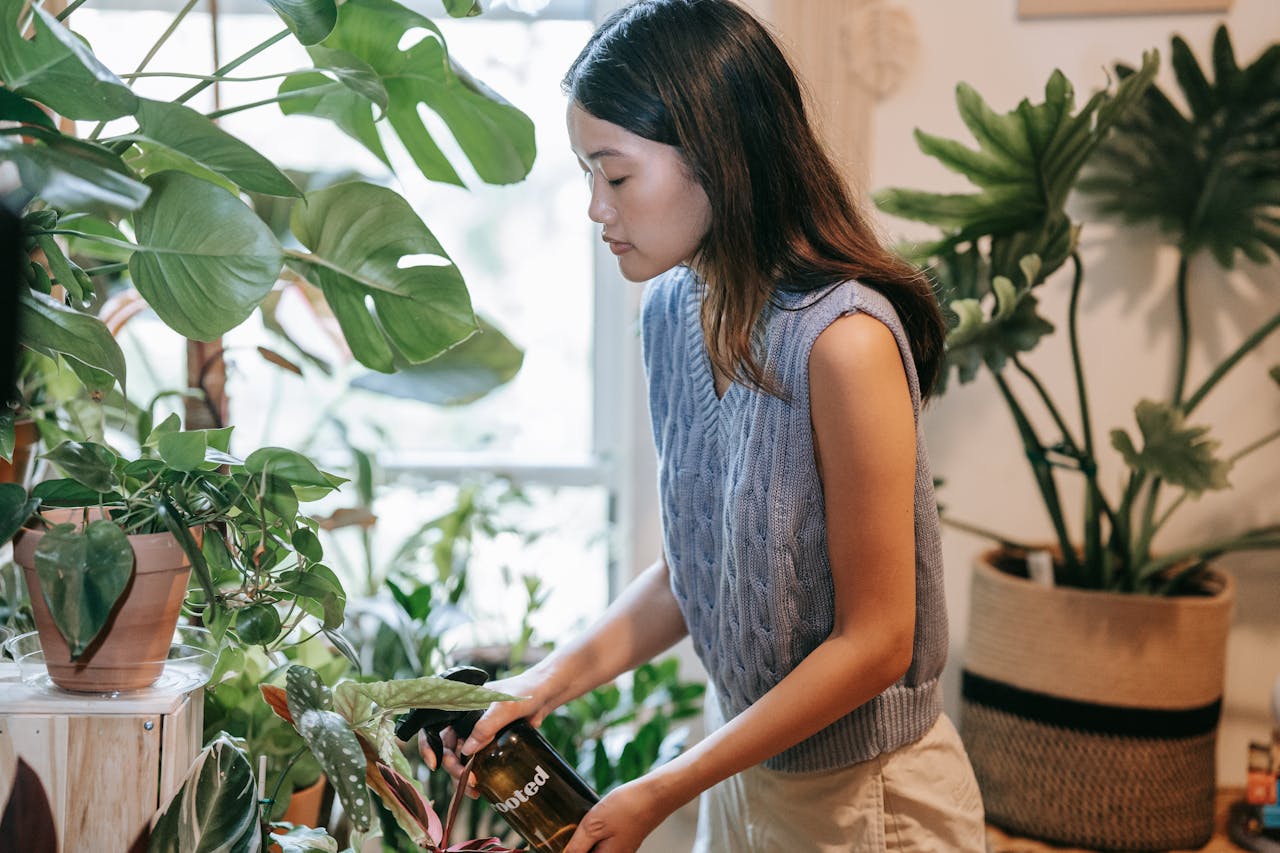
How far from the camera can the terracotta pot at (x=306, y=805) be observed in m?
1.27

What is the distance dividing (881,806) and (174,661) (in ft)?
2.05

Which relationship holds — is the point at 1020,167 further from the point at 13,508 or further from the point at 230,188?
the point at 13,508

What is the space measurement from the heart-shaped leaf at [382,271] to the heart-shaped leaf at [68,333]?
0.24m

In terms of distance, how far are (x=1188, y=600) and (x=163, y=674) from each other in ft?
4.53

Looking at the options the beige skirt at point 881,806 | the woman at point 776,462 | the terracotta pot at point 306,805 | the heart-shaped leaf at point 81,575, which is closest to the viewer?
the heart-shaped leaf at point 81,575

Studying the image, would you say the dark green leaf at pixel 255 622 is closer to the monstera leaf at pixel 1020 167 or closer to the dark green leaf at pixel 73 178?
the dark green leaf at pixel 73 178

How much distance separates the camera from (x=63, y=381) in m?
1.24

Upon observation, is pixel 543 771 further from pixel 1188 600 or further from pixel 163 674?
pixel 1188 600

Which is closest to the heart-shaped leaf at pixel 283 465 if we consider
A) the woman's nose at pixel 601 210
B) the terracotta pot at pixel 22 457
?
the woman's nose at pixel 601 210

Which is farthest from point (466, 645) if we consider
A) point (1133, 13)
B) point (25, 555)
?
point (1133, 13)

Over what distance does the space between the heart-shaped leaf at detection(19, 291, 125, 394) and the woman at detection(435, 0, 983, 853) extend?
1.27 feet

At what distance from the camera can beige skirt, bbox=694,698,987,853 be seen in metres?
1.03

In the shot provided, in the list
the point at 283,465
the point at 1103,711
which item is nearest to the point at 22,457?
the point at 283,465

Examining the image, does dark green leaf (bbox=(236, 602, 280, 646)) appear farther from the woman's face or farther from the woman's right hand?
the woman's face
